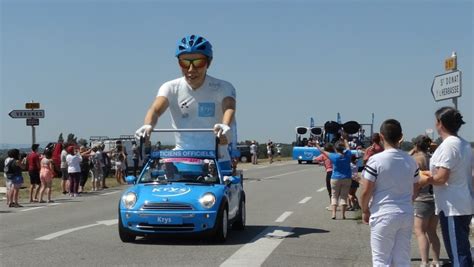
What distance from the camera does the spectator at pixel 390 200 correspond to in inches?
230

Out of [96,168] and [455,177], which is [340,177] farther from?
[96,168]

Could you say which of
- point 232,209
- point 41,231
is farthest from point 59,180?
point 232,209

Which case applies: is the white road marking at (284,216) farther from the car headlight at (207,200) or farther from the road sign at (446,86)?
the road sign at (446,86)

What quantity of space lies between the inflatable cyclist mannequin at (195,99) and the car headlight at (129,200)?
1.91m

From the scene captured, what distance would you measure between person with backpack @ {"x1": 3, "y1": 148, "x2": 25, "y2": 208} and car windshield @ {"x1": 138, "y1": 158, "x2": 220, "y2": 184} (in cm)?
740

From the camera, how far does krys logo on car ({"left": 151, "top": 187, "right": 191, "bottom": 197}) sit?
9.94 metres

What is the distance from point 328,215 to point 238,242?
15.1ft

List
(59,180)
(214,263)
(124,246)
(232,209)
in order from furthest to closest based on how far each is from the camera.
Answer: (59,180), (232,209), (124,246), (214,263)

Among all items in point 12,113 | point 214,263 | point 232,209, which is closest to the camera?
point 214,263

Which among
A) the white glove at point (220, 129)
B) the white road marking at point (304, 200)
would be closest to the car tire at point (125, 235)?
the white glove at point (220, 129)

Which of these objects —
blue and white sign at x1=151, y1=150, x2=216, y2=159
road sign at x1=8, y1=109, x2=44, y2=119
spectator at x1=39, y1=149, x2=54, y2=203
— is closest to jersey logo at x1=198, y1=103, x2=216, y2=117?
blue and white sign at x1=151, y1=150, x2=216, y2=159

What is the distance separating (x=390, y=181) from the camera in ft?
19.3

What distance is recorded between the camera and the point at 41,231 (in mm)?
11789

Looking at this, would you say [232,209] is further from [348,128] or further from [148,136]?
[348,128]
